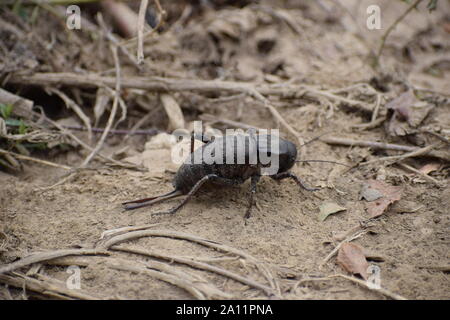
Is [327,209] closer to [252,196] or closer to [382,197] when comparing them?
[382,197]

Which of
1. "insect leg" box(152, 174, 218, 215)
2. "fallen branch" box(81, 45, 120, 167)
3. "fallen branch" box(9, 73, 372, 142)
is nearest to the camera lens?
"insect leg" box(152, 174, 218, 215)

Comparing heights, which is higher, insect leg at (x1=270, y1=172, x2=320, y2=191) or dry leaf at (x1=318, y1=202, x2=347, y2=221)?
insect leg at (x1=270, y1=172, x2=320, y2=191)

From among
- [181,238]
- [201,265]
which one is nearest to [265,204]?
[181,238]

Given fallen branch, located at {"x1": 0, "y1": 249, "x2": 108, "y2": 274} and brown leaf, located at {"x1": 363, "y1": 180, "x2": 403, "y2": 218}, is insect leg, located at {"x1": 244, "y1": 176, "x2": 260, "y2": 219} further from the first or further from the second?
fallen branch, located at {"x1": 0, "y1": 249, "x2": 108, "y2": 274}

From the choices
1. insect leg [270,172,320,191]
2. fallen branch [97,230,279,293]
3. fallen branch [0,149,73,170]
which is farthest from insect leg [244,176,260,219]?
fallen branch [0,149,73,170]

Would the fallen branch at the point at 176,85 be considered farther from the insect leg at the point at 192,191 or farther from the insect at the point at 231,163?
the insect leg at the point at 192,191

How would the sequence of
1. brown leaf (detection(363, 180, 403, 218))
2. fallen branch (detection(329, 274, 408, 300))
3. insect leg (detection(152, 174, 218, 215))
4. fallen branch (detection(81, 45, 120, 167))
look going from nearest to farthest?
fallen branch (detection(329, 274, 408, 300))
brown leaf (detection(363, 180, 403, 218))
insect leg (detection(152, 174, 218, 215))
fallen branch (detection(81, 45, 120, 167))
